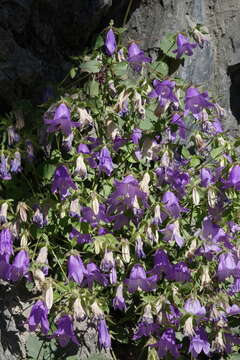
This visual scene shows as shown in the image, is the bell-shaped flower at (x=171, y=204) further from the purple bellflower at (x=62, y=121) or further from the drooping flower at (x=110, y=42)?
the drooping flower at (x=110, y=42)

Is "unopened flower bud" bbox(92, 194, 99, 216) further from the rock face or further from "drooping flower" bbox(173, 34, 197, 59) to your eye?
"drooping flower" bbox(173, 34, 197, 59)

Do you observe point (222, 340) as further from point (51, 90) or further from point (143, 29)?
point (143, 29)

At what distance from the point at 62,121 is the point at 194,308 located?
114cm

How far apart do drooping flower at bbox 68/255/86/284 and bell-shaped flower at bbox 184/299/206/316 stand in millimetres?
548

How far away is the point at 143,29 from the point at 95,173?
1.45 m

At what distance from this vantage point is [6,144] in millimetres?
3670

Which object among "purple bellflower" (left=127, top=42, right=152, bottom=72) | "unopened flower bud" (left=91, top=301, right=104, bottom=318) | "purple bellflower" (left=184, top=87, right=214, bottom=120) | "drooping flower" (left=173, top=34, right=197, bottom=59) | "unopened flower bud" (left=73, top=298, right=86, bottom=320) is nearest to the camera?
"unopened flower bud" (left=73, top=298, right=86, bottom=320)

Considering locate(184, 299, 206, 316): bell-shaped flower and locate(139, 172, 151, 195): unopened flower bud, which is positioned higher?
locate(139, 172, 151, 195): unopened flower bud

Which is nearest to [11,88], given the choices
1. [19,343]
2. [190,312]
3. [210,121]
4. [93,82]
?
[93,82]

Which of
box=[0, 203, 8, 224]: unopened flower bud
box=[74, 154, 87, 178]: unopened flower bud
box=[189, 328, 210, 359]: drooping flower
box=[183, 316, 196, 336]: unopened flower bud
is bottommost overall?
box=[189, 328, 210, 359]: drooping flower

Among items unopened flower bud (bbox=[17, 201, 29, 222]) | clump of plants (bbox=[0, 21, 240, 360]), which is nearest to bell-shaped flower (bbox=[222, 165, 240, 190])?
clump of plants (bbox=[0, 21, 240, 360])

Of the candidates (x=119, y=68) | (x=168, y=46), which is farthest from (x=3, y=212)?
(x=168, y=46)

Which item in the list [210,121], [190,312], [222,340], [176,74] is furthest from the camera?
[176,74]

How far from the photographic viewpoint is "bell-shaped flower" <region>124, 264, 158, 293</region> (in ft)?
10.2
